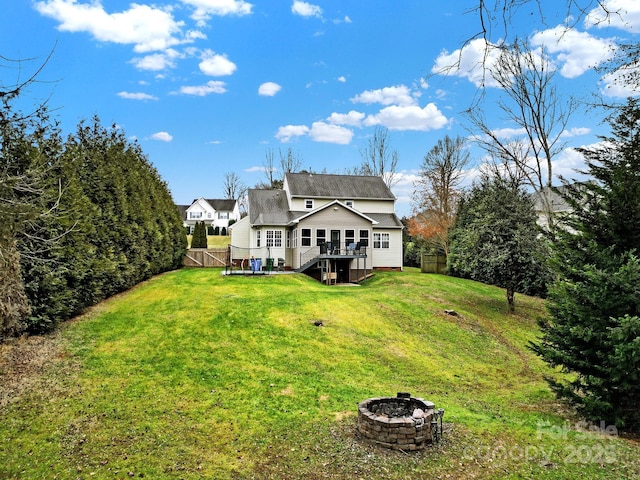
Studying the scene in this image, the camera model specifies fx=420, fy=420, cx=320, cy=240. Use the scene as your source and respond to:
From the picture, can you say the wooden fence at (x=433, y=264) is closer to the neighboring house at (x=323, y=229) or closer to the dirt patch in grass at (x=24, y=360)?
the neighboring house at (x=323, y=229)

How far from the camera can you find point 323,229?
93.1ft

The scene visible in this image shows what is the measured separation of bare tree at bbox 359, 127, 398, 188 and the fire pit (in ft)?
132

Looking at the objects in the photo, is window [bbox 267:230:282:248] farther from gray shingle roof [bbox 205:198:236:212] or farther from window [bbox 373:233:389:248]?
gray shingle roof [bbox 205:198:236:212]

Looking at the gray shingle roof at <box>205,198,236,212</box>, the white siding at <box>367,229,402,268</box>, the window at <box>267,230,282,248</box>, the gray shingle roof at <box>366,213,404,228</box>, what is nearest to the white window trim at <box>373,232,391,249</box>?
the white siding at <box>367,229,402,268</box>

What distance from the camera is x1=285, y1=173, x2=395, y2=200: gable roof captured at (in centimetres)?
3181

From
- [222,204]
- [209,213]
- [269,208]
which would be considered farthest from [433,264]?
[222,204]

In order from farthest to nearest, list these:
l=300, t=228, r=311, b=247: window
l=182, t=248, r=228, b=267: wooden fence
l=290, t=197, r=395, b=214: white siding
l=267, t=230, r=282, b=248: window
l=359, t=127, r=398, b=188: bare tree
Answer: l=359, t=127, r=398, b=188: bare tree
l=290, t=197, r=395, b=214: white siding
l=182, t=248, r=228, b=267: wooden fence
l=267, t=230, r=282, b=248: window
l=300, t=228, r=311, b=247: window

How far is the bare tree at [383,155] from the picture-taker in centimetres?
4597

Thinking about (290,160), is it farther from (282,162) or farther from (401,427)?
(401,427)

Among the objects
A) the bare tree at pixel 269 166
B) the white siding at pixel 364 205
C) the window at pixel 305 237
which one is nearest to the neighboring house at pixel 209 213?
the bare tree at pixel 269 166

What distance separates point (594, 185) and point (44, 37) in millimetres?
10438

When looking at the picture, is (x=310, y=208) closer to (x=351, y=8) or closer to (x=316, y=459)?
(x=316, y=459)

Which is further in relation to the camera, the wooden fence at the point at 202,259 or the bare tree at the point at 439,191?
the bare tree at the point at 439,191

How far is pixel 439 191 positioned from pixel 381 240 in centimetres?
951
